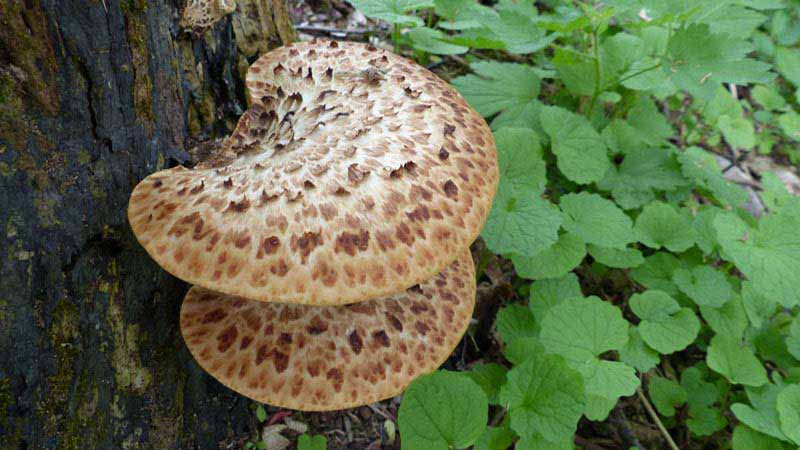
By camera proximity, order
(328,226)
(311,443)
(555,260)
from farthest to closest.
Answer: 1. (555,260)
2. (311,443)
3. (328,226)

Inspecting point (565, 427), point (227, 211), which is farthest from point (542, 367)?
point (227, 211)

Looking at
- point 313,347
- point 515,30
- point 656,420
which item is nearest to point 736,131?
point 515,30

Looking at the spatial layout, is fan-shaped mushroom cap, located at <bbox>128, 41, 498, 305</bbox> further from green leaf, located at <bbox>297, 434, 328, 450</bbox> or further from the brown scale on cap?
green leaf, located at <bbox>297, 434, 328, 450</bbox>

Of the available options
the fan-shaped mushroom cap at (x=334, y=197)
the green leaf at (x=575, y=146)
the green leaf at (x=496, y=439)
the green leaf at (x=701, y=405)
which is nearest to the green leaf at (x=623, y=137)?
the green leaf at (x=575, y=146)

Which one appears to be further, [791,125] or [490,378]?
[791,125]

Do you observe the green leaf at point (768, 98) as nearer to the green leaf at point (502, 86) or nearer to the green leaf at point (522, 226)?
the green leaf at point (502, 86)

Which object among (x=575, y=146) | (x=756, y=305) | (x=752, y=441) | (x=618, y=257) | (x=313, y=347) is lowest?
(x=752, y=441)

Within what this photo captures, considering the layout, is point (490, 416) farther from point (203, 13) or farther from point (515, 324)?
point (203, 13)

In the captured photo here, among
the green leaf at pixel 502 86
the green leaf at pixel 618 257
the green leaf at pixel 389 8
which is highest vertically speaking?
the green leaf at pixel 389 8
